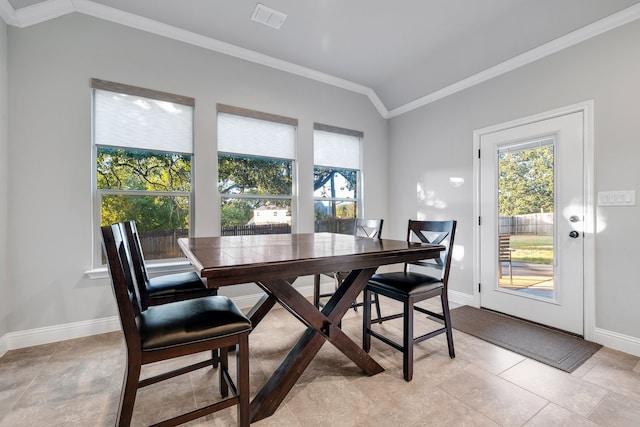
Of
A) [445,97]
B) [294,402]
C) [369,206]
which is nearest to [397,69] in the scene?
[445,97]

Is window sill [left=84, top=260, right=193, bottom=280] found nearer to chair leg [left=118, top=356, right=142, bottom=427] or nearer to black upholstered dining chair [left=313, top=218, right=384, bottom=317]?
black upholstered dining chair [left=313, top=218, right=384, bottom=317]

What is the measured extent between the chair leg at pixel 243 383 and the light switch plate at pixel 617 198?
119 inches

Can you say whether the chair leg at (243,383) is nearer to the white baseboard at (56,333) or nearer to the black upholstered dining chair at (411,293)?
the black upholstered dining chair at (411,293)

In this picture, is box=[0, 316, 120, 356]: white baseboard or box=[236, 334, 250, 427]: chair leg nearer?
box=[236, 334, 250, 427]: chair leg

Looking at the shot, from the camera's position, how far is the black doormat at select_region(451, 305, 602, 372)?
7.24 ft

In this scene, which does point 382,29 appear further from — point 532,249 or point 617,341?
point 617,341

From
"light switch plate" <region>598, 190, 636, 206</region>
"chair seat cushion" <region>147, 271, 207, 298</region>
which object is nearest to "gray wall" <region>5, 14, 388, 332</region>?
"chair seat cushion" <region>147, 271, 207, 298</region>

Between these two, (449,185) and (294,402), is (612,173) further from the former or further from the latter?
(294,402)

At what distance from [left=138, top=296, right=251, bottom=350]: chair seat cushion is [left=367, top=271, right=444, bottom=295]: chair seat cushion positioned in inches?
41.8

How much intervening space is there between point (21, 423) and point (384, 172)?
4.32 meters

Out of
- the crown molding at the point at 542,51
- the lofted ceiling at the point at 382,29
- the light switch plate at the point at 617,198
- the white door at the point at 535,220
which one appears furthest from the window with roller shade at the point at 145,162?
the light switch plate at the point at 617,198

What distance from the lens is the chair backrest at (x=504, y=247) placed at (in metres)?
3.13

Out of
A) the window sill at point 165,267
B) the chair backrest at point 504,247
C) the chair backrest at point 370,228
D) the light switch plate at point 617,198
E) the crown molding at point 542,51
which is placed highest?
the crown molding at point 542,51

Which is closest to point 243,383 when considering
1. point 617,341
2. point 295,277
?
point 295,277
